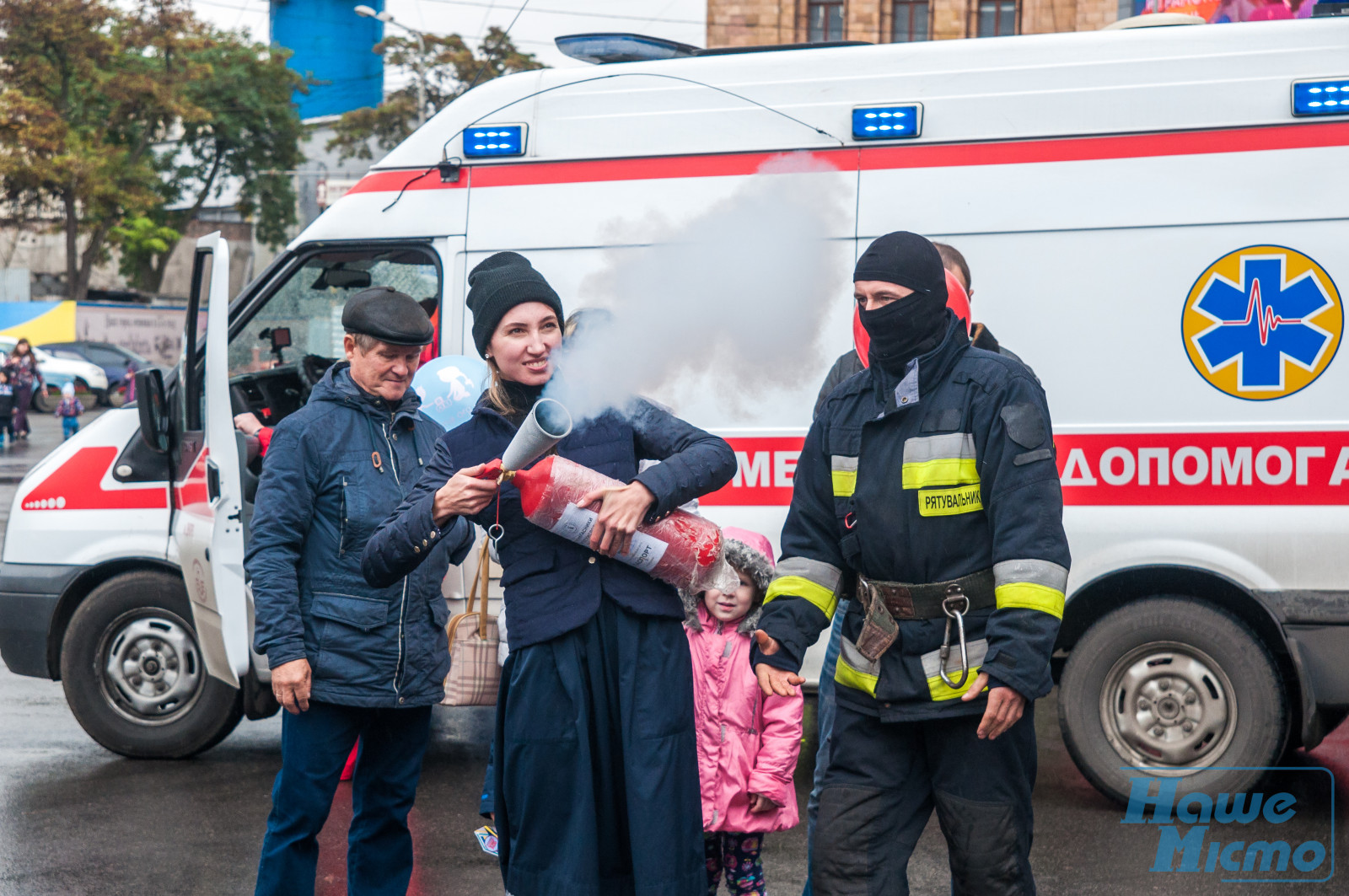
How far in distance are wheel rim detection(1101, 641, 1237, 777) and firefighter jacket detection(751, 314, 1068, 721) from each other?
237cm

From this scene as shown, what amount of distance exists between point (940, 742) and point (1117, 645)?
235 cm

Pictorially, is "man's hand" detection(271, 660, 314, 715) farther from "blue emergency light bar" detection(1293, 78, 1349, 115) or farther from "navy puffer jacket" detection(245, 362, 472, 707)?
"blue emergency light bar" detection(1293, 78, 1349, 115)

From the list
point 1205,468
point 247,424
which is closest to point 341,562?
point 247,424

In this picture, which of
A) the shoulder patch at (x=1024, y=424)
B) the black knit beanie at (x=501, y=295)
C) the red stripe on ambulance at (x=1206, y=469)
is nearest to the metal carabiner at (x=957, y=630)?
the shoulder patch at (x=1024, y=424)

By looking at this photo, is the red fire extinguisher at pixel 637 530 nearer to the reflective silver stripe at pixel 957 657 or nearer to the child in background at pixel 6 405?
the reflective silver stripe at pixel 957 657

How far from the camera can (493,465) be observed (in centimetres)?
273

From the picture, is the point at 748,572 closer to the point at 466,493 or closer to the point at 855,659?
the point at 855,659

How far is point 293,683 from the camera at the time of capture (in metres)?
3.45

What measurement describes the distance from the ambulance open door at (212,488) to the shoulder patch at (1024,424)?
2.75m

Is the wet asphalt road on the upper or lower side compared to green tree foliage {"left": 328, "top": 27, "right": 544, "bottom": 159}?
lower

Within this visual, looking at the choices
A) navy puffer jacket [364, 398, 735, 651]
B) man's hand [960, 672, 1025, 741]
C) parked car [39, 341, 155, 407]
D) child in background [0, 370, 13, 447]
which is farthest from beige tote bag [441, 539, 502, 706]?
parked car [39, 341, 155, 407]

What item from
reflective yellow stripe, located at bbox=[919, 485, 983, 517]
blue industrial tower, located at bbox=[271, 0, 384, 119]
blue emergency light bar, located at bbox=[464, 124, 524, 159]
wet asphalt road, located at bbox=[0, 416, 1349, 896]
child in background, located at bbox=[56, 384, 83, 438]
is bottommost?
wet asphalt road, located at bbox=[0, 416, 1349, 896]

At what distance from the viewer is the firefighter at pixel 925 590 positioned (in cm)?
280

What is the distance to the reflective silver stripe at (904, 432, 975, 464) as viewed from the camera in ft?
9.51
